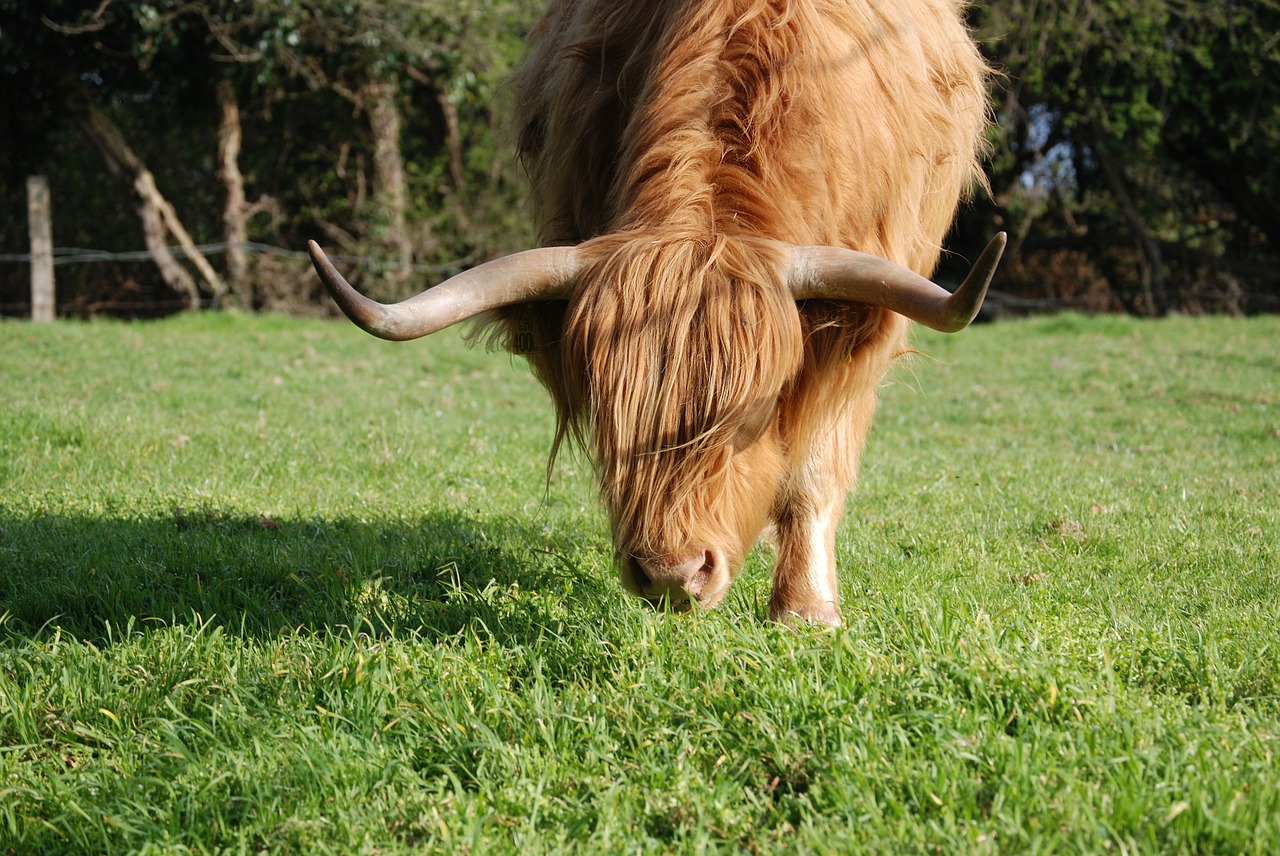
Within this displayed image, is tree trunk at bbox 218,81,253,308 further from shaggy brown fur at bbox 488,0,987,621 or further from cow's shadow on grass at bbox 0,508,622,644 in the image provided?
shaggy brown fur at bbox 488,0,987,621

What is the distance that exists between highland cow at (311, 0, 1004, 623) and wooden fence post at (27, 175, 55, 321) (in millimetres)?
13458

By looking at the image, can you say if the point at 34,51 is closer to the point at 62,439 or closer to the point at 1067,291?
the point at 62,439

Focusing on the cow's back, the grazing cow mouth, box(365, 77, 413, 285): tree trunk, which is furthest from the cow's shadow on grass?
box(365, 77, 413, 285): tree trunk

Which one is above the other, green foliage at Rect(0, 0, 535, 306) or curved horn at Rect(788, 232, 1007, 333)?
green foliage at Rect(0, 0, 535, 306)

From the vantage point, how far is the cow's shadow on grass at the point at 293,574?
12.3 ft

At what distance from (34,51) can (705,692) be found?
15.2 meters

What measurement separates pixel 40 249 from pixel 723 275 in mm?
15008

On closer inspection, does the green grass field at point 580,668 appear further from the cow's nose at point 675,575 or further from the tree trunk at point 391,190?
the tree trunk at point 391,190

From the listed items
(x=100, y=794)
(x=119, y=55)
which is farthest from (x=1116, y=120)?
(x=100, y=794)

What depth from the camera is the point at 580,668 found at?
10.6ft

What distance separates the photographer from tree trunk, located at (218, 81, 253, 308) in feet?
52.9

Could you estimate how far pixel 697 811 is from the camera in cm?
243

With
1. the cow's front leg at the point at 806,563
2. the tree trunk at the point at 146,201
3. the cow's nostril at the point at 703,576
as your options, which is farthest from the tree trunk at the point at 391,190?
the cow's nostril at the point at 703,576

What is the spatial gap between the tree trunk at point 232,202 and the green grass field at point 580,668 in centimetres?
1019
